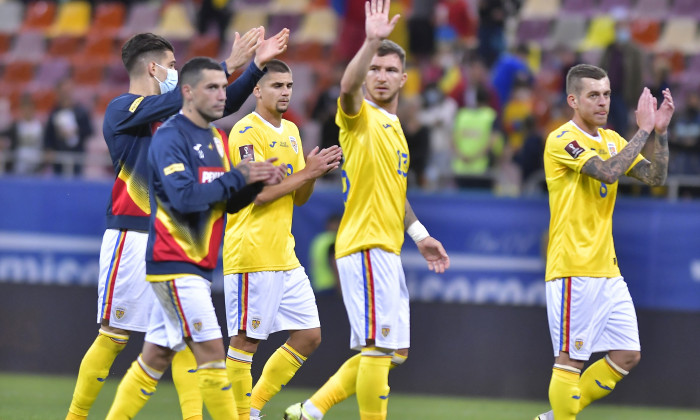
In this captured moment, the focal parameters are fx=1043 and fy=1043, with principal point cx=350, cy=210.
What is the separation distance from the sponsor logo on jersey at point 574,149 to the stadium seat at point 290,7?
13544 millimetres

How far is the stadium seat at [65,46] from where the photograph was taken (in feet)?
67.9

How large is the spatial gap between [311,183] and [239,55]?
1081 mm

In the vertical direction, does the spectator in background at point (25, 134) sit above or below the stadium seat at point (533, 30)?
below

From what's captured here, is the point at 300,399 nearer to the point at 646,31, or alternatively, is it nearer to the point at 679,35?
the point at 646,31

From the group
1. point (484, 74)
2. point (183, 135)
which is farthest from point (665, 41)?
point (183, 135)

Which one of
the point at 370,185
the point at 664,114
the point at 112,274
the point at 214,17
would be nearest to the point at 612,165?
the point at 664,114

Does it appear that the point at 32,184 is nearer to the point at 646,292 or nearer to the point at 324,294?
the point at 324,294

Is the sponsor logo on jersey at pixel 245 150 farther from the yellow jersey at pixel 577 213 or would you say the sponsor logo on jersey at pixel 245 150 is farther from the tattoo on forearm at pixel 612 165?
the tattoo on forearm at pixel 612 165

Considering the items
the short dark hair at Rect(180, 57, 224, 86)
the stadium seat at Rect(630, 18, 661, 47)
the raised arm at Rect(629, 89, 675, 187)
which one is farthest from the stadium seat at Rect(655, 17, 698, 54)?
the short dark hair at Rect(180, 57, 224, 86)

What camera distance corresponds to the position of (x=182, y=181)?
5.83 m

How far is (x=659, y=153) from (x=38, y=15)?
55.7 ft

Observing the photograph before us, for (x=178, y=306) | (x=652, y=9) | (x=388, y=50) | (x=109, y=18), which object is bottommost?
(x=178, y=306)

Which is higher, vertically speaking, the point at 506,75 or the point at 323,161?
the point at 506,75

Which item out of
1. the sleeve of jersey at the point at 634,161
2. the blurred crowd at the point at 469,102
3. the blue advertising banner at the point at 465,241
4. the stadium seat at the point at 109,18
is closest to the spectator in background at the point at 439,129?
the blurred crowd at the point at 469,102
